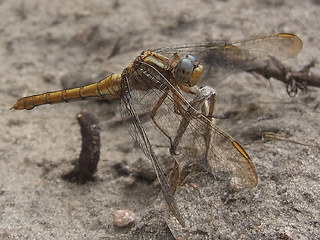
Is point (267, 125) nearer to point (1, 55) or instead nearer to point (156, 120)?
point (156, 120)

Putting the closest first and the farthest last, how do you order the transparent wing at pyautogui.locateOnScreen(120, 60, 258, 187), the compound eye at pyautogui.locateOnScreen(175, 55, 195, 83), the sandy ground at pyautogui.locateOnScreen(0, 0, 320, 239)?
1. the transparent wing at pyautogui.locateOnScreen(120, 60, 258, 187)
2. the sandy ground at pyautogui.locateOnScreen(0, 0, 320, 239)
3. the compound eye at pyautogui.locateOnScreen(175, 55, 195, 83)

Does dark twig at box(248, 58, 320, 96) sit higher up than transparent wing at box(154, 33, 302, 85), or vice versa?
transparent wing at box(154, 33, 302, 85)

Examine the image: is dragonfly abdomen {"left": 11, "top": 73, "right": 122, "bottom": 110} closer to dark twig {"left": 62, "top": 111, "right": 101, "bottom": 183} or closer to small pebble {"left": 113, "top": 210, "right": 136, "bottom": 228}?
dark twig {"left": 62, "top": 111, "right": 101, "bottom": 183}

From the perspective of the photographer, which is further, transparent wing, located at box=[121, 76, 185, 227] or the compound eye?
the compound eye

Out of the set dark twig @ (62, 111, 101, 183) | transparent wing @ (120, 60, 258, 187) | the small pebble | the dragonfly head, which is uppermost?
the dragonfly head

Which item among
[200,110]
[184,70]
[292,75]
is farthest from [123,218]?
[292,75]

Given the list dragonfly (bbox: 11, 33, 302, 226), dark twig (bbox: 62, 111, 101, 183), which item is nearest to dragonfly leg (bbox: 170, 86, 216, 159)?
dragonfly (bbox: 11, 33, 302, 226)

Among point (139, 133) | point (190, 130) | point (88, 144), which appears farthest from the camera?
point (88, 144)

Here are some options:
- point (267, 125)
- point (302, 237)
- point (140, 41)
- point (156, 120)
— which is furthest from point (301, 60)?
point (302, 237)

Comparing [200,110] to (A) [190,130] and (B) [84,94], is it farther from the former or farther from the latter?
(B) [84,94]
